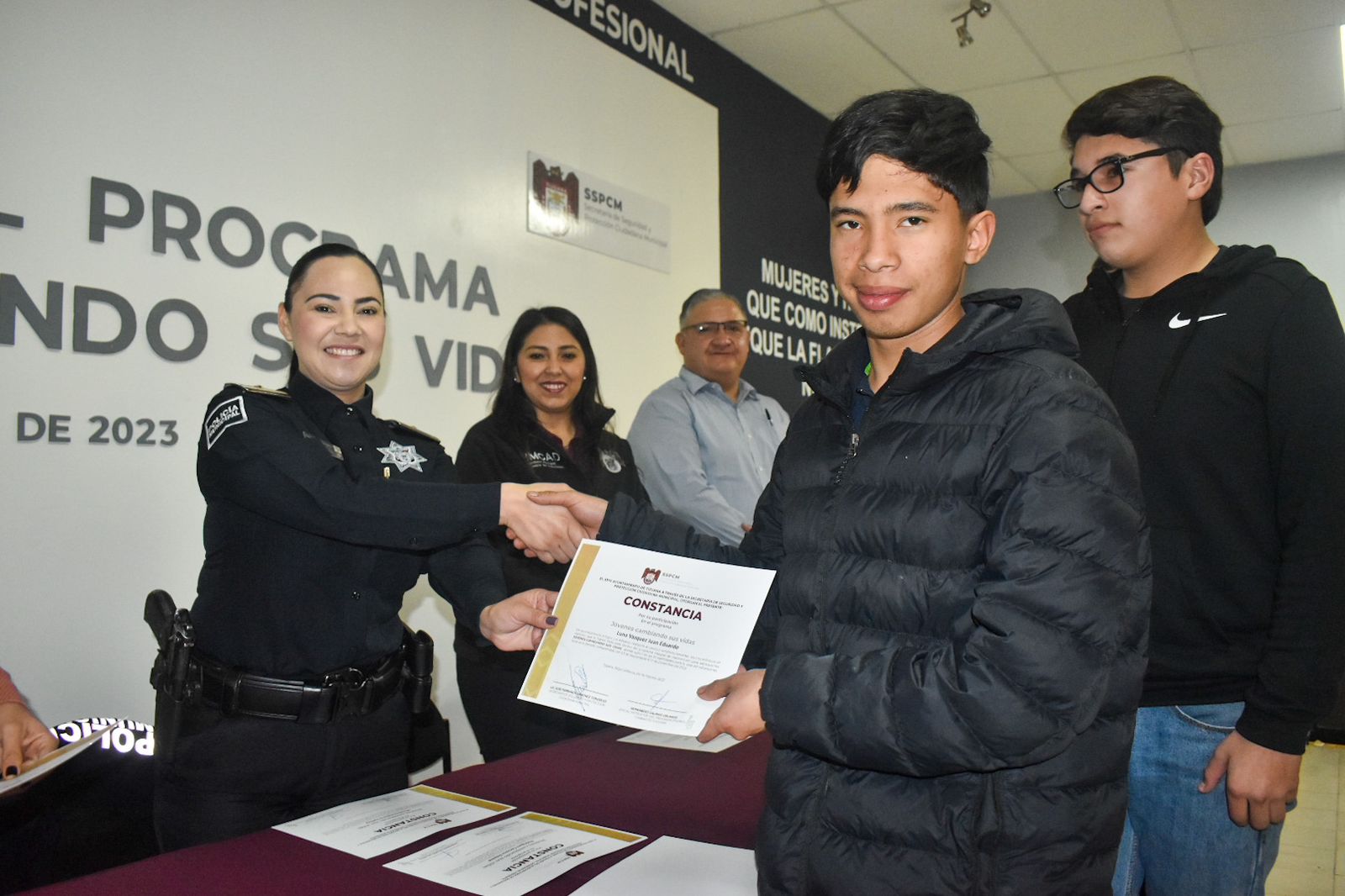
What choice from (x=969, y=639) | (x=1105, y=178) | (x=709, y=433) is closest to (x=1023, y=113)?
(x=709, y=433)

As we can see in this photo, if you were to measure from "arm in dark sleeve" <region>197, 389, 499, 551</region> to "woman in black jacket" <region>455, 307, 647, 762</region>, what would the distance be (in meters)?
0.77

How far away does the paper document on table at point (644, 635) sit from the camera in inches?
43.5

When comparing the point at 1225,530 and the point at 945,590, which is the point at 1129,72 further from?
the point at 945,590

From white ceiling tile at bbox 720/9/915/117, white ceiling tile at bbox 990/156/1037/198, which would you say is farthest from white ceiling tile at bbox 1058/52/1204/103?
white ceiling tile at bbox 990/156/1037/198

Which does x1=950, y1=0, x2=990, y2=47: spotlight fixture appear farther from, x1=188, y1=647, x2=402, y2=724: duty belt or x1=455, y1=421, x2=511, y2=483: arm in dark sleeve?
x1=188, y1=647, x2=402, y2=724: duty belt

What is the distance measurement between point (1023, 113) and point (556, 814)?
19.1 feet

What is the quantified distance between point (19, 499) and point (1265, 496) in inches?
100

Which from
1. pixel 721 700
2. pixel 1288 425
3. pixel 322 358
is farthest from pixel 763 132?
pixel 721 700

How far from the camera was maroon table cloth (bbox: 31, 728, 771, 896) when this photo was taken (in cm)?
108

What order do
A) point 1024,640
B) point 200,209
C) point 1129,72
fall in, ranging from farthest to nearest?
1. point 1129,72
2. point 200,209
3. point 1024,640

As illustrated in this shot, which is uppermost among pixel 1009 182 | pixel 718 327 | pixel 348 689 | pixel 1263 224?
pixel 1009 182

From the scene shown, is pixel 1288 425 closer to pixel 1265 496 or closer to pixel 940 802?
pixel 1265 496

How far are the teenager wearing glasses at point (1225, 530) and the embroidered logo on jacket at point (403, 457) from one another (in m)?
1.35

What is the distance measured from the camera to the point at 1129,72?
527 centimetres
